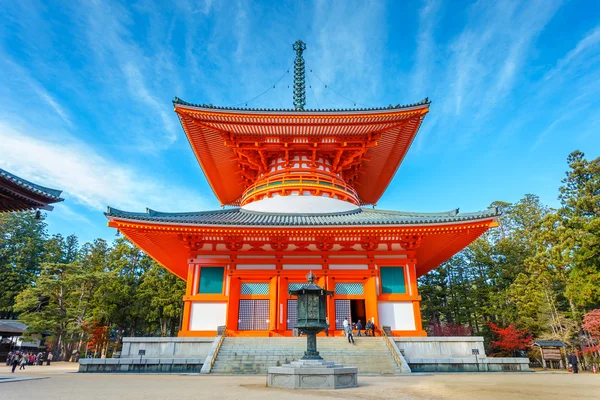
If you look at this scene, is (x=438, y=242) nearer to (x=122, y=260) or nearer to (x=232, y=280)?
(x=232, y=280)

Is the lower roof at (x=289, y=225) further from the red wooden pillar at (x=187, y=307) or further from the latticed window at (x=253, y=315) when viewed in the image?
the latticed window at (x=253, y=315)

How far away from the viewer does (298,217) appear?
17172mm

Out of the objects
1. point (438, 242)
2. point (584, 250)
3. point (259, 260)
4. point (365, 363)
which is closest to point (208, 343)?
point (259, 260)

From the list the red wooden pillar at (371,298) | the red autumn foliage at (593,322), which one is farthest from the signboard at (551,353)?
the red wooden pillar at (371,298)

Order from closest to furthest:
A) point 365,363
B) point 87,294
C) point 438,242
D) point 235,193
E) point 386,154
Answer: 1. point 365,363
2. point 438,242
3. point 386,154
4. point 235,193
5. point 87,294

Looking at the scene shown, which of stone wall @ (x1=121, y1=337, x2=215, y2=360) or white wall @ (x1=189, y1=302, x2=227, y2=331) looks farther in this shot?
white wall @ (x1=189, y1=302, x2=227, y2=331)

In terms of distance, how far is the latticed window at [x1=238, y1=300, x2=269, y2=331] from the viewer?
15469mm

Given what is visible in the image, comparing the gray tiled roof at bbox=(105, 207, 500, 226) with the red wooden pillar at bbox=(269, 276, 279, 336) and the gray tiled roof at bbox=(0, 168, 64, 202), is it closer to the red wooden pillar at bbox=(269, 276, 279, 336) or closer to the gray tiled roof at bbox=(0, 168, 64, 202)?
the gray tiled roof at bbox=(0, 168, 64, 202)

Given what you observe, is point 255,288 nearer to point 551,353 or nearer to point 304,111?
point 304,111

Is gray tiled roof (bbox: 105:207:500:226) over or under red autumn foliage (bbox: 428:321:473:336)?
over

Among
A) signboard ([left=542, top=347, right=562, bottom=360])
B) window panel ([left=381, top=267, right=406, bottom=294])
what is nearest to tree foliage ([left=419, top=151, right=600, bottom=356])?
signboard ([left=542, top=347, right=562, bottom=360])

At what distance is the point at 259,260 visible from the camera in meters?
16.4

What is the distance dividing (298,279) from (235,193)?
1267cm

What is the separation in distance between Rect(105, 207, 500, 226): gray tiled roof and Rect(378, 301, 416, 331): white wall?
12.8 feet
